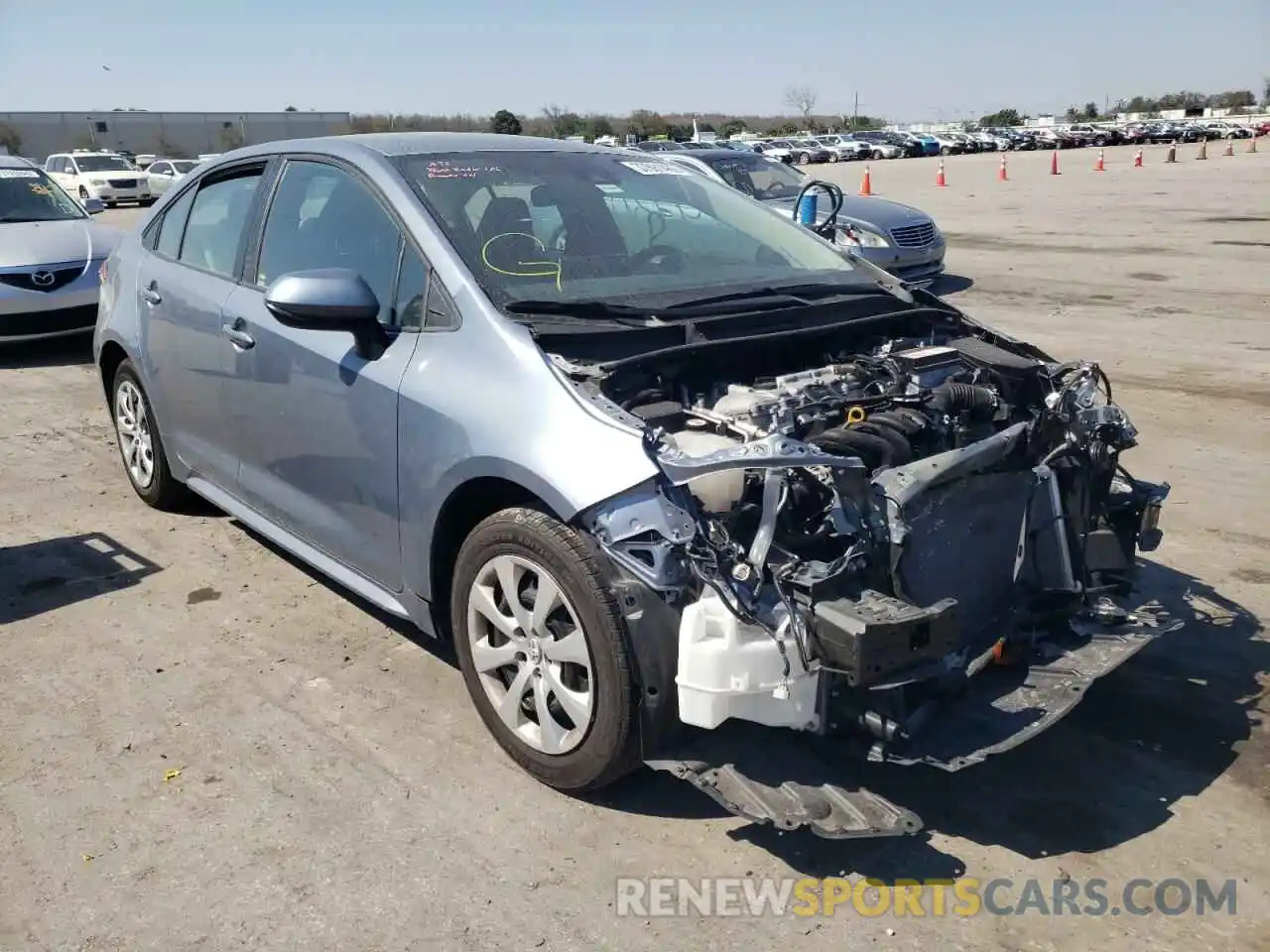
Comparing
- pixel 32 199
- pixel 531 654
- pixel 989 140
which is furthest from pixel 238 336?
pixel 989 140

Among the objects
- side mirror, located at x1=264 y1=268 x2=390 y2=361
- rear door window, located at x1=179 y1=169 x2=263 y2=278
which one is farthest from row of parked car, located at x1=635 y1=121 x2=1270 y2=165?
side mirror, located at x1=264 y1=268 x2=390 y2=361

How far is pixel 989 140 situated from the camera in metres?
63.4

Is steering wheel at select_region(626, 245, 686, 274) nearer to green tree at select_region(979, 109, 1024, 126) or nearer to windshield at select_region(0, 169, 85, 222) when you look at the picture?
windshield at select_region(0, 169, 85, 222)

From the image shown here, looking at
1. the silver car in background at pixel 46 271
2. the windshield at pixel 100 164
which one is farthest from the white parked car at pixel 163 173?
the silver car in background at pixel 46 271

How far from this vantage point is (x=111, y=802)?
3291 millimetres

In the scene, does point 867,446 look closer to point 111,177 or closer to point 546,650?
point 546,650

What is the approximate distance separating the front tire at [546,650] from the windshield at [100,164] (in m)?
35.4

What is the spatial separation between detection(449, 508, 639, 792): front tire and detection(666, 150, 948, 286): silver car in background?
30.1ft

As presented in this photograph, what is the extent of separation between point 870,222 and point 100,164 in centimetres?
2992

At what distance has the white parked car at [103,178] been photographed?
3238 centimetres

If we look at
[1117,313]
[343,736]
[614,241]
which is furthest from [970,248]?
[343,736]

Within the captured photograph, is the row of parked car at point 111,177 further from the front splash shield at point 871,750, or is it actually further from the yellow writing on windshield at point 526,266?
the front splash shield at point 871,750

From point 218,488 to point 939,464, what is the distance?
326cm

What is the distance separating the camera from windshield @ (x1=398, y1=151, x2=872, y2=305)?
3707 millimetres
